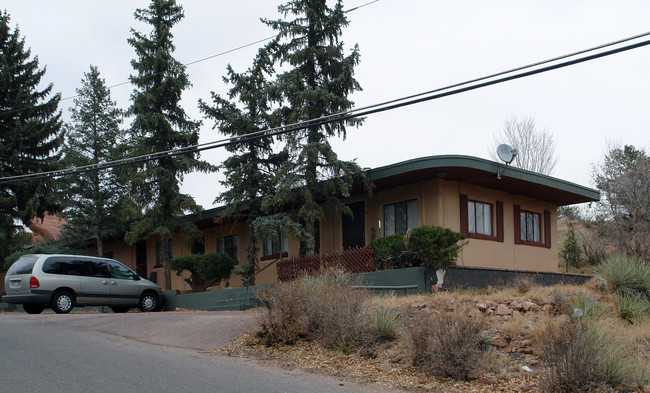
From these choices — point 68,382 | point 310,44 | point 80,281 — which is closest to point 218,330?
point 68,382

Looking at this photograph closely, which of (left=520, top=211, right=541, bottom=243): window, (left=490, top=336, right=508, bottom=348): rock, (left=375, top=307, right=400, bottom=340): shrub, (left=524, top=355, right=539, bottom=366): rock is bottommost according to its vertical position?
(left=524, top=355, right=539, bottom=366): rock

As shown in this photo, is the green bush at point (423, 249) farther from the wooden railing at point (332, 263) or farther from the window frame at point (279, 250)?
the window frame at point (279, 250)

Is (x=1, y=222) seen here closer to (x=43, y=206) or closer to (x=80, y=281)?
(x=43, y=206)

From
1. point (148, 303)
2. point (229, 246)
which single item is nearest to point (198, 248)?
point (229, 246)

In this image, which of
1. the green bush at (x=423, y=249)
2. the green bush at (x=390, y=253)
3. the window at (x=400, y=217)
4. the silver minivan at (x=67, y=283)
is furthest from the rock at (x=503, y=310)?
the silver minivan at (x=67, y=283)

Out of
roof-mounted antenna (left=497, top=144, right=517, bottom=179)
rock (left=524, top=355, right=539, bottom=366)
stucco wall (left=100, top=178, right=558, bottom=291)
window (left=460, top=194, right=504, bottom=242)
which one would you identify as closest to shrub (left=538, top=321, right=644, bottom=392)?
rock (left=524, top=355, right=539, bottom=366)

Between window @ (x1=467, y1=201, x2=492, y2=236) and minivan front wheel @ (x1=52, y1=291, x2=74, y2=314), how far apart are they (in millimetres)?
11844

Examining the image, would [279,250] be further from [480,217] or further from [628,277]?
[628,277]

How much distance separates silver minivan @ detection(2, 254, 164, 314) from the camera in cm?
1716

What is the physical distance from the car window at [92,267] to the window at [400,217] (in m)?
8.69

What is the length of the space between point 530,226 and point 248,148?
33.2 ft

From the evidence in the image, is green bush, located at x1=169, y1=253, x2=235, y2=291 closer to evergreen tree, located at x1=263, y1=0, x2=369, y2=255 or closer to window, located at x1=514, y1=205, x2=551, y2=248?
evergreen tree, located at x1=263, y1=0, x2=369, y2=255

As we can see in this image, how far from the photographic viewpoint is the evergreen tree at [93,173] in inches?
1204

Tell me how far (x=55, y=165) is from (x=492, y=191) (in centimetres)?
2201
